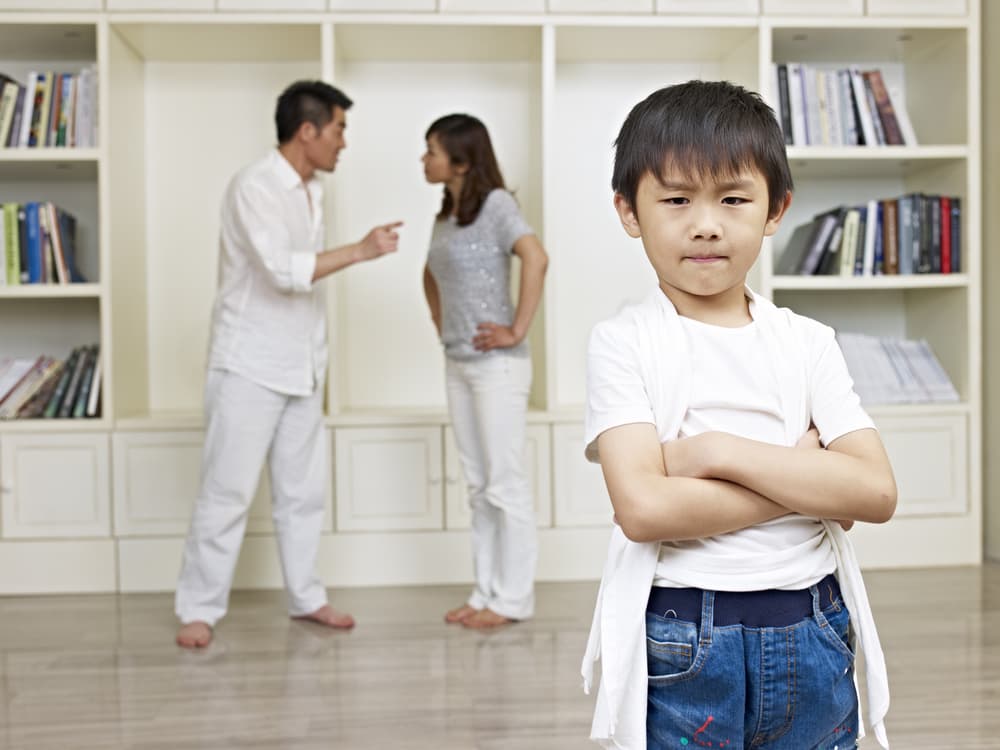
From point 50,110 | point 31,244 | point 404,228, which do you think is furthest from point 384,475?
point 50,110

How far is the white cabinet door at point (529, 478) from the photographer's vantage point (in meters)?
3.44

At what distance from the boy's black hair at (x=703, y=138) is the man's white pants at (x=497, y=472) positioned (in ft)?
6.49

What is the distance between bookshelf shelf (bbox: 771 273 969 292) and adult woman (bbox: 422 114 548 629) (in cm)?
104

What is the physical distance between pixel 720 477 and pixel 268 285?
7.22 ft

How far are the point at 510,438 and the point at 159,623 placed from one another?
3.71 feet

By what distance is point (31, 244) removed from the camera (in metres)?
3.38

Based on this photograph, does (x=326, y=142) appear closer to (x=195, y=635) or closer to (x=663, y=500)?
(x=195, y=635)

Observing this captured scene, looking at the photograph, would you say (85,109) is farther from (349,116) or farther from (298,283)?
(298,283)

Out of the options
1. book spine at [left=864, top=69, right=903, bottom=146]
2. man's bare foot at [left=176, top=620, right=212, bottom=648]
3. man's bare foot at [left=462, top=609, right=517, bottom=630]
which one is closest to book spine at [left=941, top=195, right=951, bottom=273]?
book spine at [left=864, top=69, right=903, bottom=146]

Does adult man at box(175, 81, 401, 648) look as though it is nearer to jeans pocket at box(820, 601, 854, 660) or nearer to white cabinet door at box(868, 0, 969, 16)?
white cabinet door at box(868, 0, 969, 16)

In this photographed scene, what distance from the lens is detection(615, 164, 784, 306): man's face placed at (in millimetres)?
863

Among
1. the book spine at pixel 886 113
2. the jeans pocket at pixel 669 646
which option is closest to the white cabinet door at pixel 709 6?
the book spine at pixel 886 113

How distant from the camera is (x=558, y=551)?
346 cm

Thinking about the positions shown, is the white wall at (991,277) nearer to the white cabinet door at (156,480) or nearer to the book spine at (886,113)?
the book spine at (886,113)
